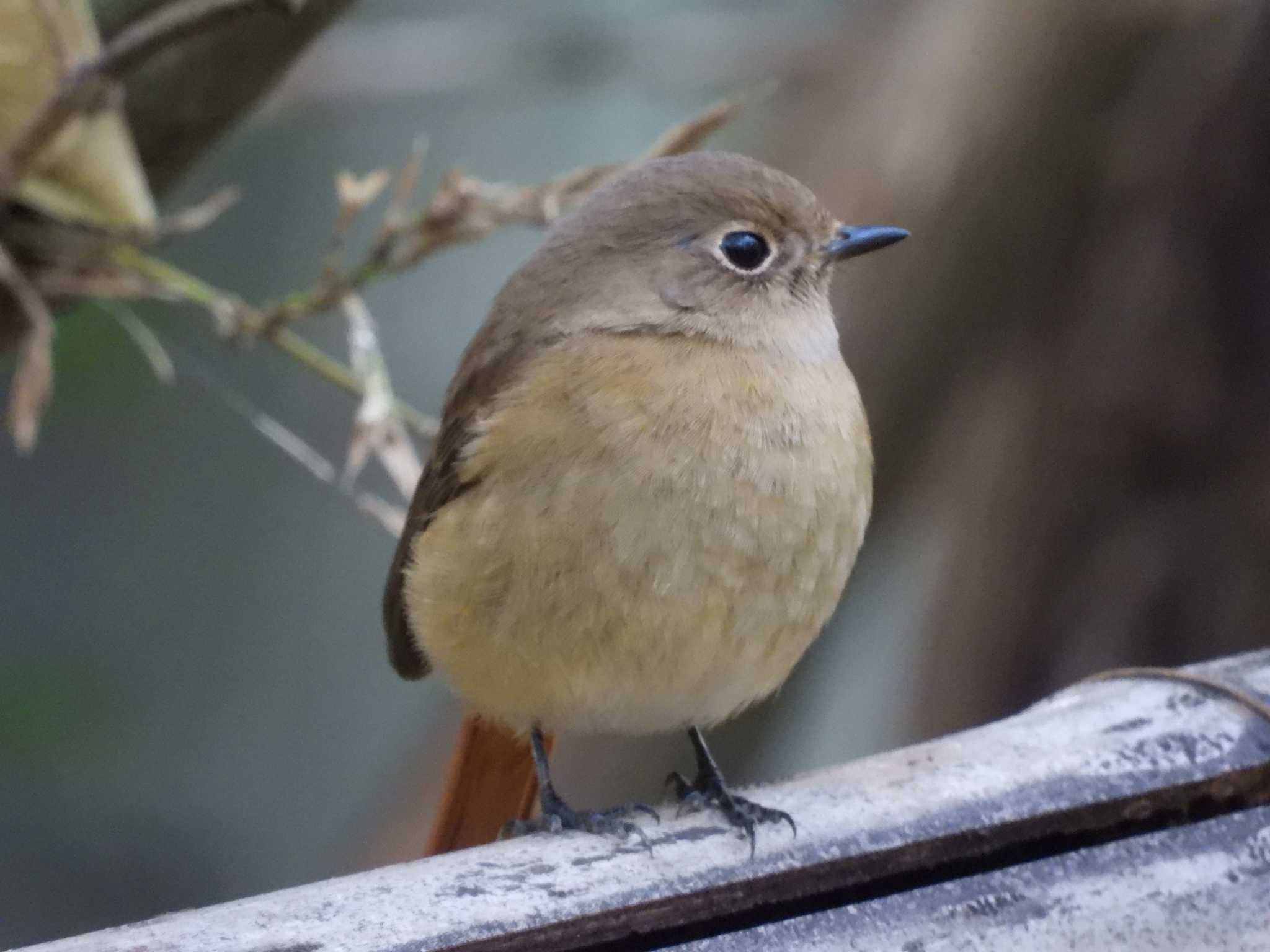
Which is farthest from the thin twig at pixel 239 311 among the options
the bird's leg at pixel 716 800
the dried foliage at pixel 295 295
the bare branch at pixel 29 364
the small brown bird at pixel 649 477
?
the bird's leg at pixel 716 800

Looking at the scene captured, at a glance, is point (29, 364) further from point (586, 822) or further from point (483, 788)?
point (586, 822)

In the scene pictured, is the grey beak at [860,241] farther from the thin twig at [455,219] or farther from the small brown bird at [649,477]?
the thin twig at [455,219]

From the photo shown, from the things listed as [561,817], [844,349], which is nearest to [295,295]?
[561,817]

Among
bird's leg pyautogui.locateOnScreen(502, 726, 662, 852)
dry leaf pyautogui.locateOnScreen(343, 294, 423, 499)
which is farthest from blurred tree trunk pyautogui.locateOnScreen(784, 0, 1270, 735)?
bird's leg pyautogui.locateOnScreen(502, 726, 662, 852)

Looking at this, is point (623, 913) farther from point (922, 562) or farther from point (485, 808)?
point (922, 562)

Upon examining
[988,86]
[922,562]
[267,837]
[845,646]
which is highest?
[988,86]

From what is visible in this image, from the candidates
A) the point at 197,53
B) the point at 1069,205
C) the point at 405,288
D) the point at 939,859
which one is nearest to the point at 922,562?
the point at 1069,205
